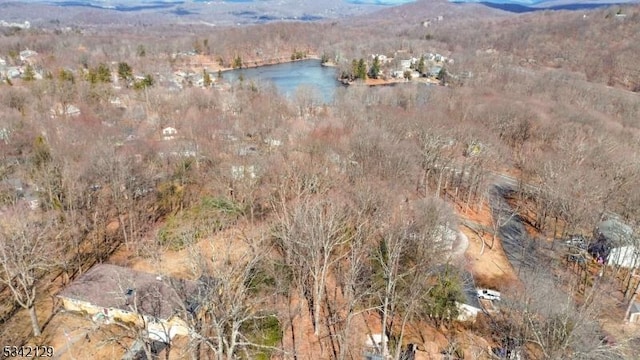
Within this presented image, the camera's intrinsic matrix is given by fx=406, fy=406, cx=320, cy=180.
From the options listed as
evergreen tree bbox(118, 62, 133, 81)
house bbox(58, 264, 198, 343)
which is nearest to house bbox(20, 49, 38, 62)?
evergreen tree bbox(118, 62, 133, 81)

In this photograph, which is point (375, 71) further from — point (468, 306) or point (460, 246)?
point (468, 306)

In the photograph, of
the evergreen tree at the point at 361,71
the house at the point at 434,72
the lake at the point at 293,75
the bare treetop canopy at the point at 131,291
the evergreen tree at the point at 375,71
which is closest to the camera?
the bare treetop canopy at the point at 131,291

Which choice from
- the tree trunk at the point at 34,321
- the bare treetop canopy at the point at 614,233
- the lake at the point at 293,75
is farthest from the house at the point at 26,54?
the bare treetop canopy at the point at 614,233

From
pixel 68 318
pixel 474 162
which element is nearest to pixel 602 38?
pixel 474 162

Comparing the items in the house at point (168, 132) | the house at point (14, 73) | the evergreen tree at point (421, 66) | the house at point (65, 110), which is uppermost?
the evergreen tree at point (421, 66)

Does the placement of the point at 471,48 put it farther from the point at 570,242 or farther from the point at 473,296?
the point at 473,296

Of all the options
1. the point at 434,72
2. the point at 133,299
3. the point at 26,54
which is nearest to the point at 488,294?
the point at 133,299

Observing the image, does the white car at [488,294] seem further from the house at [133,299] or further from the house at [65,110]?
the house at [65,110]

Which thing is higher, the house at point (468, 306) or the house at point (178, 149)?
the house at point (178, 149)
